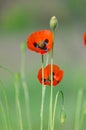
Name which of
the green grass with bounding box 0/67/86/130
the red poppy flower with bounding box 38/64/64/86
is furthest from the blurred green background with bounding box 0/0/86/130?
the red poppy flower with bounding box 38/64/64/86

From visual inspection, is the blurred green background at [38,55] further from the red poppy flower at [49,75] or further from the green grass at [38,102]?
the red poppy flower at [49,75]

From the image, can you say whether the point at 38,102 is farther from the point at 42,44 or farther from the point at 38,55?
the point at 42,44

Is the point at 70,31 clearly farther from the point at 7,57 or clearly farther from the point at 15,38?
the point at 7,57

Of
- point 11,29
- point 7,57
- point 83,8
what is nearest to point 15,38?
point 11,29

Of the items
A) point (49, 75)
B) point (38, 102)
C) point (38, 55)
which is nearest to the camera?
point (49, 75)

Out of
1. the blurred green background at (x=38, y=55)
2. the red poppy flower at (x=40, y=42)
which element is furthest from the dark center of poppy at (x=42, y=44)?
the blurred green background at (x=38, y=55)

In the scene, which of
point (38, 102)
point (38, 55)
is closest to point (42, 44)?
point (38, 102)
